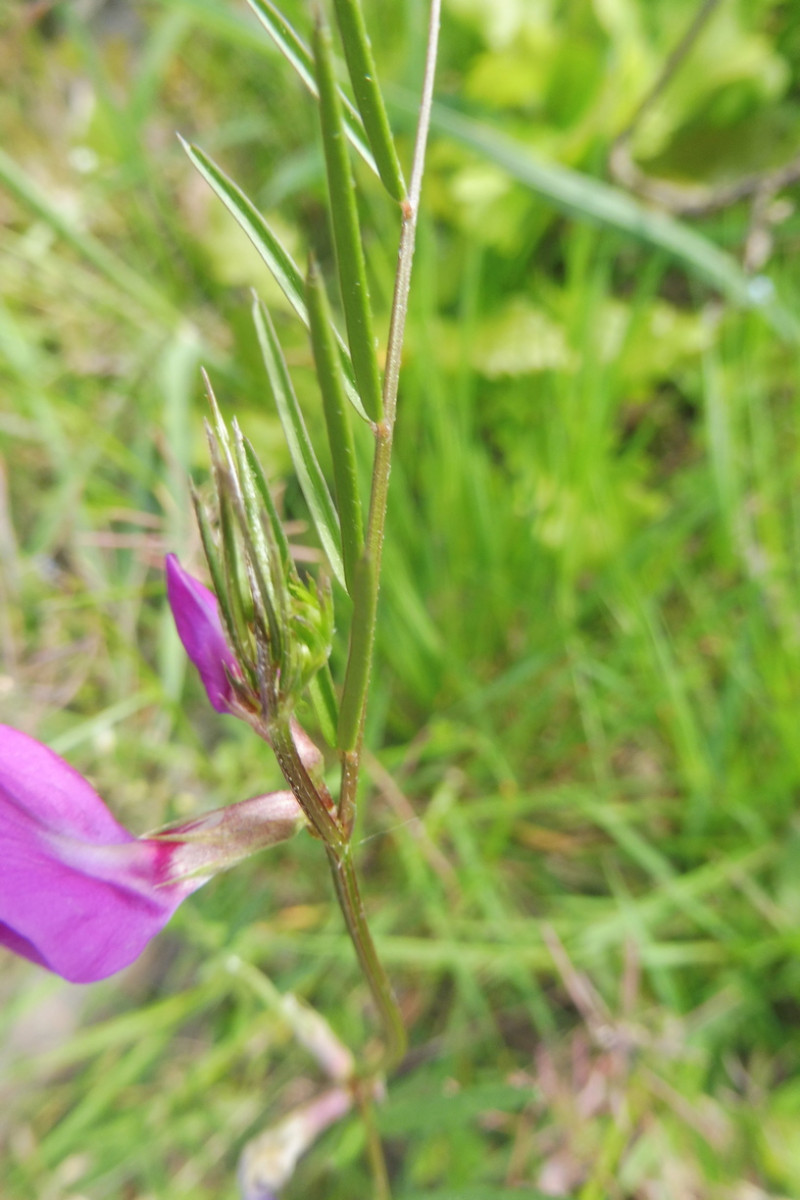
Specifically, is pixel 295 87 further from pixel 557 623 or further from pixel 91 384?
pixel 557 623

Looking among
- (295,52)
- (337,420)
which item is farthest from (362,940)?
(295,52)

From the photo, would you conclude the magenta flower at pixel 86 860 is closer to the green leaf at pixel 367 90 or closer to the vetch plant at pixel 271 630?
the vetch plant at pixel 271 630

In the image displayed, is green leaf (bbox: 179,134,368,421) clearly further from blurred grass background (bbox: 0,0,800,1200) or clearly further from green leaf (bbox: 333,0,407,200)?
blurred grass background (bbox: 0,0,800,1200)

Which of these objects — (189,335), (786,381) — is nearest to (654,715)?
(786,381)

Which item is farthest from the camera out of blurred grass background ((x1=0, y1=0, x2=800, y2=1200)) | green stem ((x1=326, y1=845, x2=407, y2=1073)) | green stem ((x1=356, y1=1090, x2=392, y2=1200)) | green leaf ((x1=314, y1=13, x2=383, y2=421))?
blurred grass background ((x1=0, y1=0, x2=800, y2=1200))

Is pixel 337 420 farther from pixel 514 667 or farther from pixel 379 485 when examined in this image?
pixel 514 667

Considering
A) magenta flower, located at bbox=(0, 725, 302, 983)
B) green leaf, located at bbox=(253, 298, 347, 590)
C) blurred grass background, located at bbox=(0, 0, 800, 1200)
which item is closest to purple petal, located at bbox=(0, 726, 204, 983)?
magenta flower, located at bbox=(0, 725, 302, 983)

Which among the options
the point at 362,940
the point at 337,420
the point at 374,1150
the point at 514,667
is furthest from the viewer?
the point at 514,667
